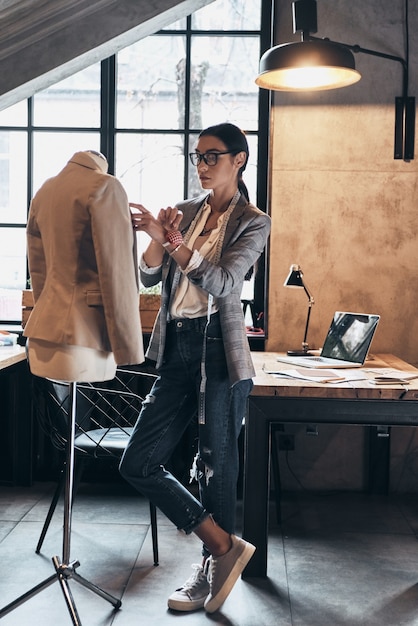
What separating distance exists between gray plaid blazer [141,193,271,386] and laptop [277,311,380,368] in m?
1.00

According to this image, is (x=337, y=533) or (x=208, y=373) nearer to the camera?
(x=208, y=373)

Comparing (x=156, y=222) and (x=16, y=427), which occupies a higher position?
(x=156, y=222)

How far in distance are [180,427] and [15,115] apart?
262 cm

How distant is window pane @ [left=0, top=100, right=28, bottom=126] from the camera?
14.9ft

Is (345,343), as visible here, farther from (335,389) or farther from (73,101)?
(73,101)

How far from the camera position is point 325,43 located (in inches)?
127

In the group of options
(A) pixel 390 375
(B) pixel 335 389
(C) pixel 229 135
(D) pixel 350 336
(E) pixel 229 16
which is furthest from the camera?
(E) pixel 229 16

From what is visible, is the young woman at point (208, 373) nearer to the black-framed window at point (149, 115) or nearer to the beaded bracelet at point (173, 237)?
the beaded bracelet at point (173, 237)

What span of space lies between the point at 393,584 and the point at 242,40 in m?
3.09

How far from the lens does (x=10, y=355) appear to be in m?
3.56

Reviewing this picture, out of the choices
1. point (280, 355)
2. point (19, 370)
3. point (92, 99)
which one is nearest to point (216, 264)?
point (280, 355)

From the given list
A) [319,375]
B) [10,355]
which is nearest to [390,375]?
[319,375]

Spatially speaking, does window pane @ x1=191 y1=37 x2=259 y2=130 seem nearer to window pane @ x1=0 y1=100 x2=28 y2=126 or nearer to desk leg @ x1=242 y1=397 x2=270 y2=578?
window pane @ x1=0 y1=100 x2=28 y2=126

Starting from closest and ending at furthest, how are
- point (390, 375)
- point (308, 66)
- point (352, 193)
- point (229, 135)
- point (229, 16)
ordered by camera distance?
1. point (229, 135)
2. point (308, 66)
3. point (390, 375)
4. point (352, 193)
5. point (229, 16)
